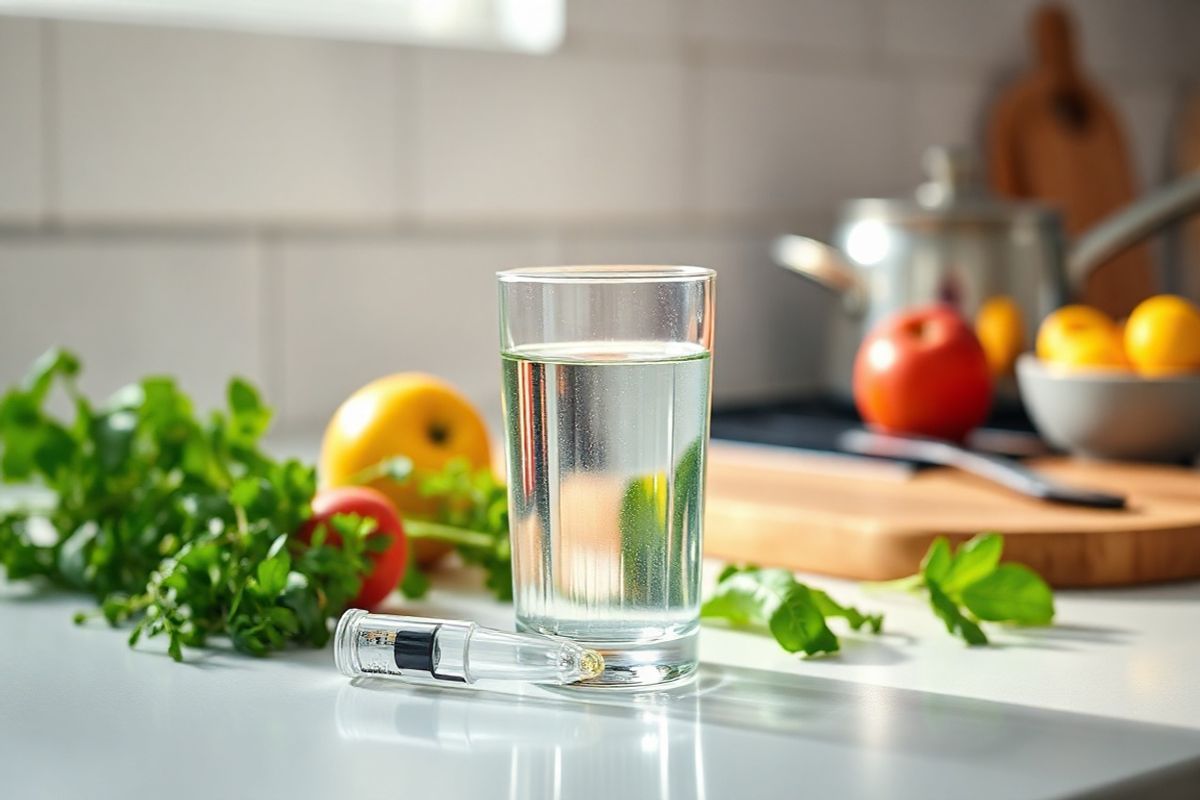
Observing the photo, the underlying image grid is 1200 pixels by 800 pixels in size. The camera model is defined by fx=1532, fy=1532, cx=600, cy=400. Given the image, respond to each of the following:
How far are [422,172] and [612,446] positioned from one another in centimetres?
88

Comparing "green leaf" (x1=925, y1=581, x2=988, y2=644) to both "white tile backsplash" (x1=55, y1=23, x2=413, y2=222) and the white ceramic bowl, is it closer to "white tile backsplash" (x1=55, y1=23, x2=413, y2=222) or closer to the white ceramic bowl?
the white ceramic bowl

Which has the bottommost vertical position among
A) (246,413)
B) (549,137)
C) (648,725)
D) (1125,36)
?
(648,725)

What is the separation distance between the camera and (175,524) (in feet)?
2.70

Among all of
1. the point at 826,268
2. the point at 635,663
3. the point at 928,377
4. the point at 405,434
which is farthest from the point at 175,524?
the point at 826,268

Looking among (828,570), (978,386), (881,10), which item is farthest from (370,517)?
(881,10)

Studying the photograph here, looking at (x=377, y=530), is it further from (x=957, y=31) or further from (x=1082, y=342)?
(x=957, y=31)

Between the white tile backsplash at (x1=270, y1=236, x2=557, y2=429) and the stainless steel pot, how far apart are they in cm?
31

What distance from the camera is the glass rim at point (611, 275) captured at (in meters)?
0.65

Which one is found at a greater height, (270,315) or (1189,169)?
(1189,169)

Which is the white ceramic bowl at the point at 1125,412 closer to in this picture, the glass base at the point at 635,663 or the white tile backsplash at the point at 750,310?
the white tile backsplash at the point at 750,310

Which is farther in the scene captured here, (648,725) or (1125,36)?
(1125,36)

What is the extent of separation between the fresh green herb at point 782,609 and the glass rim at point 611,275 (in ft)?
0.54

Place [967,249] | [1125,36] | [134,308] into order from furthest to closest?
[1125,36] < [967,249] < [134,308]

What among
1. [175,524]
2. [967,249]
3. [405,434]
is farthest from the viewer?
[967,249]
